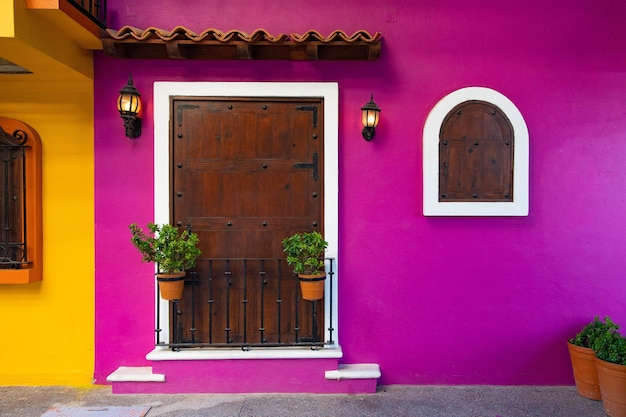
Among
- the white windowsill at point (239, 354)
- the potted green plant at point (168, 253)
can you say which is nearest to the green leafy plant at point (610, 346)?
the white windowsill at point (239, 354)

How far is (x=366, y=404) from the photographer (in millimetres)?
3340

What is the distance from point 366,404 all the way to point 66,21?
12.8ft

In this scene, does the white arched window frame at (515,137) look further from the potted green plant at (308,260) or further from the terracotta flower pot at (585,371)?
the terracotta flower pot at (585,371)

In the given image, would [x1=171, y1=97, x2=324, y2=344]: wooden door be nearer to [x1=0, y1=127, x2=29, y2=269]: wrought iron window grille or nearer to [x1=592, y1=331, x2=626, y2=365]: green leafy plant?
[x1=0, y1=127, x2=29, y2=269]: wrought iron window grille

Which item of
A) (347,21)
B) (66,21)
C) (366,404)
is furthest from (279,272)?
(66,21)

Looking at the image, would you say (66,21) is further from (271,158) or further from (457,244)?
(457,244)

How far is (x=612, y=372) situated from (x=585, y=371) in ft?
1.07

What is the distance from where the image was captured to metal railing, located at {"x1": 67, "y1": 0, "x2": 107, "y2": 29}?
3.12 meters

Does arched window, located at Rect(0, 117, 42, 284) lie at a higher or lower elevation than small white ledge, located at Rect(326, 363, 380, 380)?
higher

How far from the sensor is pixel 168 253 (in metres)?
3.34

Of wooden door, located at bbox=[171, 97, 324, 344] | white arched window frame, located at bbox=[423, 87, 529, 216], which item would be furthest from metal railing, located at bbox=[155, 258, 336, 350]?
white arched window frame, located at bbox=[423, 87, 529, 216]

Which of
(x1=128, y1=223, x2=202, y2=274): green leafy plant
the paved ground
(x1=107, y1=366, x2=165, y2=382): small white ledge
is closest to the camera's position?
the paved ground

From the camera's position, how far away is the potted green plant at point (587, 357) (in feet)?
11.2

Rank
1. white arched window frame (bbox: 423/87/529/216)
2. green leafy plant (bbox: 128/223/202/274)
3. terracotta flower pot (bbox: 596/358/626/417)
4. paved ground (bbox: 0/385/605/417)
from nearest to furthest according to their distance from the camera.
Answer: terracotta flower pot (bbox: 596/358/626/417) < paved ground (bbox: 0/385/605/417) < green leafy plant (bbox: 128/223/202/274) < white arched window frame (bbox: 423/87/529/216)
